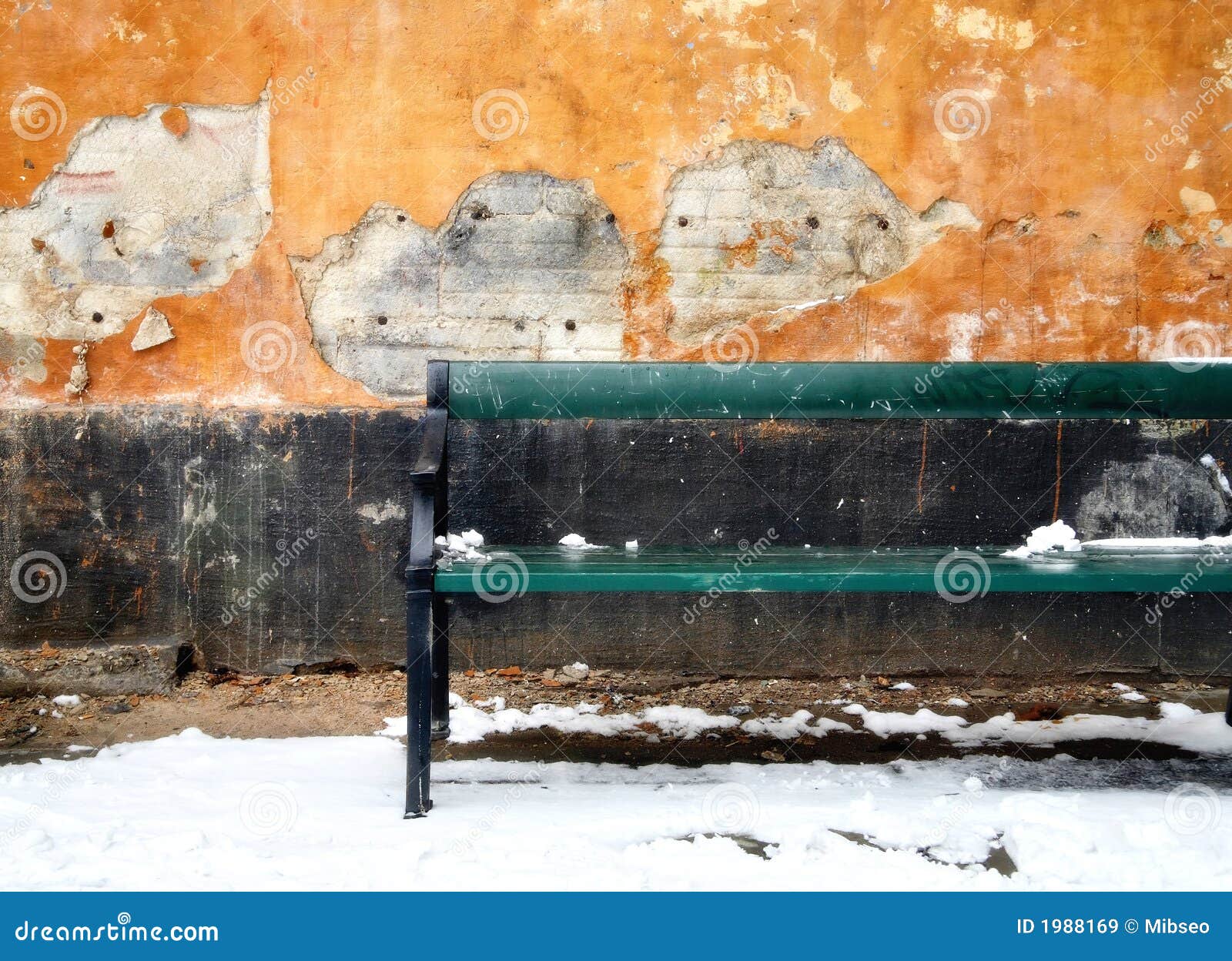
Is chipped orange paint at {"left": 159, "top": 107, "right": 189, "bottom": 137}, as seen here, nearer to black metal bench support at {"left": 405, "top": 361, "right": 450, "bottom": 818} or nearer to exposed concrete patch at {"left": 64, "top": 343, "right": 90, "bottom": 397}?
exposed concrete patch at {"left": 64, "top": 343, "right": 90, "bottom": 397}

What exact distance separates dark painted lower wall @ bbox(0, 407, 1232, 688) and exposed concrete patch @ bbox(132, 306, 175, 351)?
0.27 m

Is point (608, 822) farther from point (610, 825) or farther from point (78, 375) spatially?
point (78, 375)

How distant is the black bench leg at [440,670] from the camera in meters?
2.74

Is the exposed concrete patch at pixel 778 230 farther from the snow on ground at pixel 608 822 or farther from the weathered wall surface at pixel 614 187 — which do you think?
the snow on ground at pixel 608 822

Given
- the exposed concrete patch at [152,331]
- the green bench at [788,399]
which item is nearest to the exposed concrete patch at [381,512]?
the green bench at [788,399]

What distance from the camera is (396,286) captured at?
363cm

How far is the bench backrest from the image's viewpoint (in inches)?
108

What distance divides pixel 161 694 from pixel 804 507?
2386 mm

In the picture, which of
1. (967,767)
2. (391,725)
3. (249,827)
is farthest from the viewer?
(391,725)

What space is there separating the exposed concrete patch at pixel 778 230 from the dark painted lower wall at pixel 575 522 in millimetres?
478

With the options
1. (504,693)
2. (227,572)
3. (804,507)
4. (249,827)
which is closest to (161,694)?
(227,572)

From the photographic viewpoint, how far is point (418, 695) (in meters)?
2.34

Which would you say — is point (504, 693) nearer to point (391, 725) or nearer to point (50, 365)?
point (391, 725)

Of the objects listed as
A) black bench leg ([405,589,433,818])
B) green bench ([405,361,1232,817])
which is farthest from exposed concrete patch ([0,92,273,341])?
black bench leg ([405,589,433,818])
